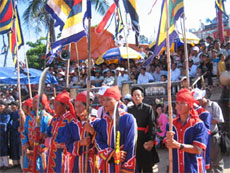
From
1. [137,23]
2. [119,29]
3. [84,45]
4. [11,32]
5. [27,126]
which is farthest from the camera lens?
[84,45]

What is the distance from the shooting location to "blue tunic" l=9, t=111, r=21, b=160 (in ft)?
26.1

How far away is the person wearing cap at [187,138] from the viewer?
3.01 m

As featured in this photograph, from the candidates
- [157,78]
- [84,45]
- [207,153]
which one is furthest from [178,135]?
[84,45]

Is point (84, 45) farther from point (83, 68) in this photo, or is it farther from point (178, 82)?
point (178, 82)

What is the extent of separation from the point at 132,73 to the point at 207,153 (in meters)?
7.36

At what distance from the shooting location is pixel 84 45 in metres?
18.2

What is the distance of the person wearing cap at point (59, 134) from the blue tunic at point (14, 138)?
4.32 m

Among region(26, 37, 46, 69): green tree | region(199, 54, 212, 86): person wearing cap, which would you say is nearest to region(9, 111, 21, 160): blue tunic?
region(199, 54, 212, 86): person wearing cap

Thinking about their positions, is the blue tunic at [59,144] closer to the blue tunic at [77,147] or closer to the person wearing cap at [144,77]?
the blue tunic at [77,147]

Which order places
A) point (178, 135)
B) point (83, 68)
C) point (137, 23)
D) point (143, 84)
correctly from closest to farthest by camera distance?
1. point (178, 135)
2. point (137, 23)
3. point (143, 84)
4. point (83, 68)

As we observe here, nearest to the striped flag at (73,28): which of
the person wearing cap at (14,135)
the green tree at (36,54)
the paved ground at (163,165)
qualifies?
the paved ground at (163,165)

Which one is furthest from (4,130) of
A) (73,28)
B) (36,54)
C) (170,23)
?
(36,54)

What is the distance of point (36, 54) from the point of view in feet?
107

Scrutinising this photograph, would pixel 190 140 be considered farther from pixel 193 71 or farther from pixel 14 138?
pixel 14 138
